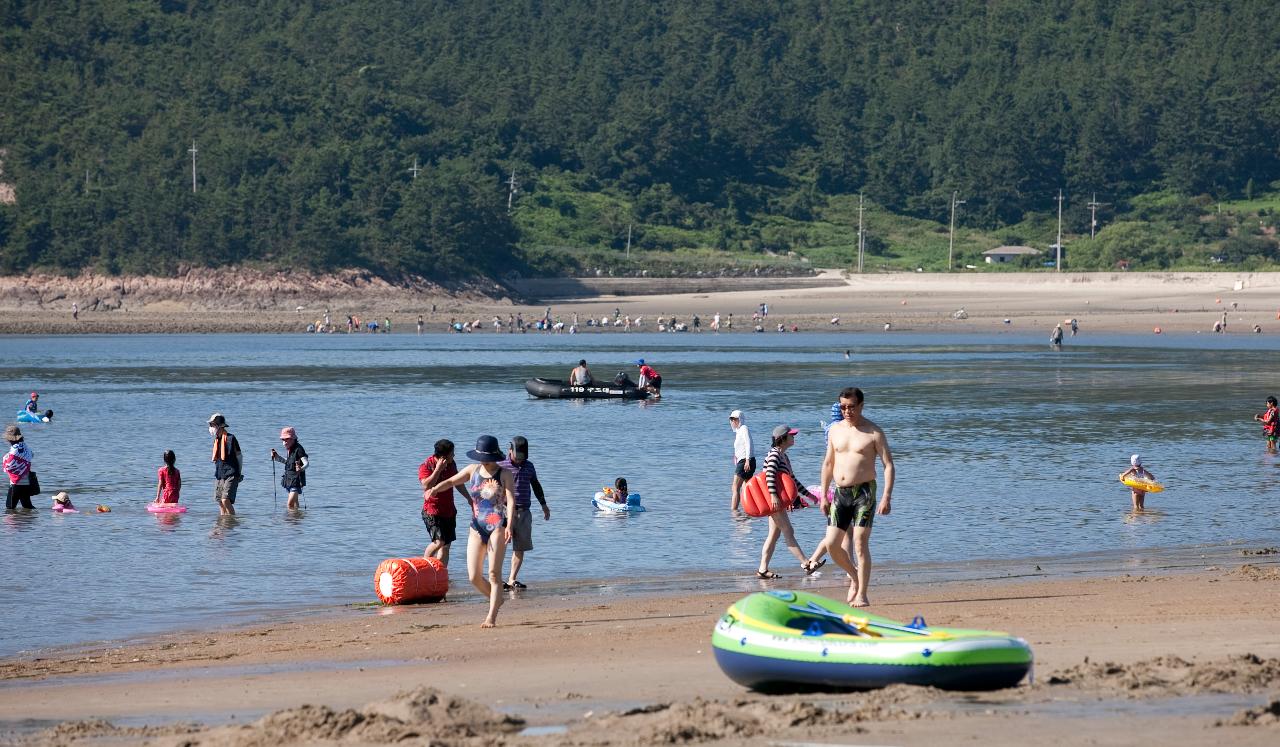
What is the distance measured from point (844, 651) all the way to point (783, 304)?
95.3m

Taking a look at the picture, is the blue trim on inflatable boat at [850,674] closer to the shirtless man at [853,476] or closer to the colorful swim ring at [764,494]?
the shirtless man at [853,476]

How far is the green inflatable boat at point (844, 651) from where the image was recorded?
8.88m

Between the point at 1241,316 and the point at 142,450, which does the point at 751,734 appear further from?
the point at 1241,316

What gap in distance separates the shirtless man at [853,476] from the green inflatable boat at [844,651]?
274 cm

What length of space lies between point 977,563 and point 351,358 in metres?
59.7

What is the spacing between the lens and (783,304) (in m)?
104

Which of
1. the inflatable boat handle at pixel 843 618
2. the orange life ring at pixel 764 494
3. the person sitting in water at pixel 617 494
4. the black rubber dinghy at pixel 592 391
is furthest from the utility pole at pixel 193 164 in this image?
the inflatable boat handle at pixel 843 618

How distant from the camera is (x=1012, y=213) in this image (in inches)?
5566

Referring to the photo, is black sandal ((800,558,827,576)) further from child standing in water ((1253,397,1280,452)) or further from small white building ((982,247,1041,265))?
small white building ((982,247,1041,265))

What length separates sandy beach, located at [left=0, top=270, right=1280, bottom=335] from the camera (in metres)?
91.4

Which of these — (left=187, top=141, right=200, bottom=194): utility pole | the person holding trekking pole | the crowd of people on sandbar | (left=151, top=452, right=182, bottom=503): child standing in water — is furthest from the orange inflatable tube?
(left=187, top=141, right=200, bottom=194): utility pole

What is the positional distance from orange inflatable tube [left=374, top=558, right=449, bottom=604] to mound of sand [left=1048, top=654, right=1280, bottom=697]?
22.3 ft

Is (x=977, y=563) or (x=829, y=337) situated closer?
(x=977, y=563)

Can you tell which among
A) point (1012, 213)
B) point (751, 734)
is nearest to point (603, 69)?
point (1012, 213)
